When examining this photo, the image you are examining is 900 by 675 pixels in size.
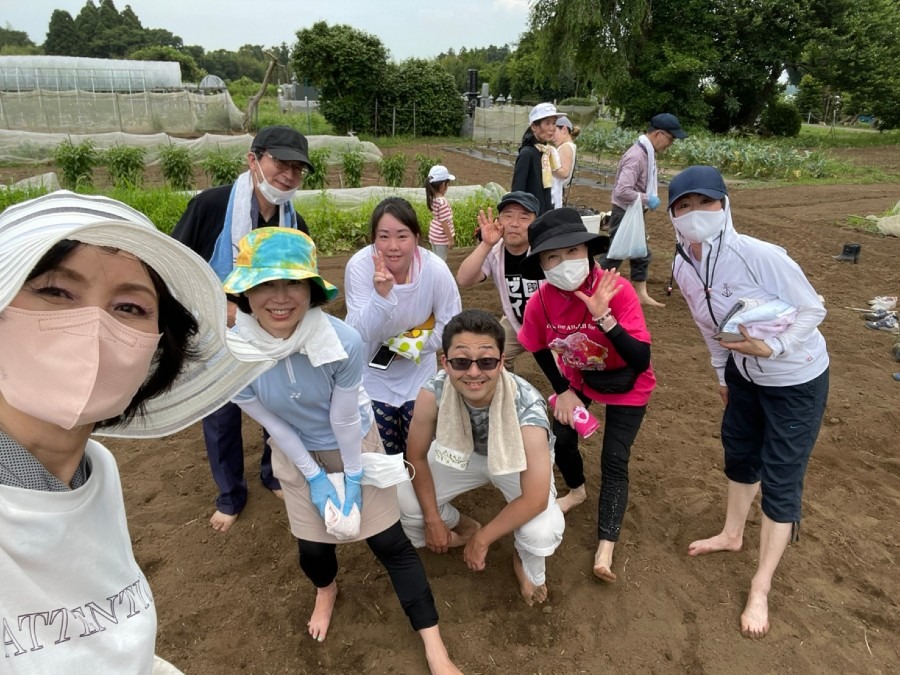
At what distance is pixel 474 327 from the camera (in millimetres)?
2047

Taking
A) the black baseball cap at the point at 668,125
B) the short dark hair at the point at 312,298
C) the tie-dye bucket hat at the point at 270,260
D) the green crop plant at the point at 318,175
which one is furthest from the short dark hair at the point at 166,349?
the green crop plant at the point at 318,175

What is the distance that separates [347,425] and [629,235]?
388 centimetres

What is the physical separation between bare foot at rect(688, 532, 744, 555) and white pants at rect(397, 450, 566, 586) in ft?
2.60

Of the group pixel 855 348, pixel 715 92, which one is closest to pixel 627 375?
pixel 855 348

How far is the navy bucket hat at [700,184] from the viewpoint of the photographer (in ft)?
7.28

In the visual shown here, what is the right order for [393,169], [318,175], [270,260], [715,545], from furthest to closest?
[393,169] < [318,175] < [715,545] < [270,260]

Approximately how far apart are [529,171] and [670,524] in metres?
3.00

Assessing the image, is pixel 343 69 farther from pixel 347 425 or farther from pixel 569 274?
pixel 347 425

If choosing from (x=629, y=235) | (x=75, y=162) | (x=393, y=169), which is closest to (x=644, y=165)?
(x=629, y=235)

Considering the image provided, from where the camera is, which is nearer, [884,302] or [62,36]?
[884,302]

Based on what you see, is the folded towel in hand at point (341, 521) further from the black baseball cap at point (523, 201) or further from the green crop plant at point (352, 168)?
the green crop plant at point (352, 168)

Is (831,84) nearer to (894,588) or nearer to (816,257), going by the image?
(816,257)

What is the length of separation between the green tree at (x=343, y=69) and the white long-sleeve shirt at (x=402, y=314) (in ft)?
74.2

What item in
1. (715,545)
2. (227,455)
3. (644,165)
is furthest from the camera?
(644,165)
